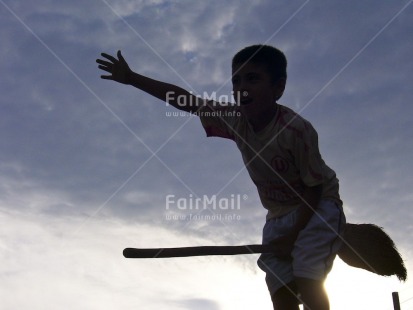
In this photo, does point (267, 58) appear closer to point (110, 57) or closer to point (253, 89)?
point (253, 89)

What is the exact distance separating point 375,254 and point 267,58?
182 centimetres

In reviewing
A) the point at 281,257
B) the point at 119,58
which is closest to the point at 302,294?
the point at 281,257

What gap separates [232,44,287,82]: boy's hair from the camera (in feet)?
13.2

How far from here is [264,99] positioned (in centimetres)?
387

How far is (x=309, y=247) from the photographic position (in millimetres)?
3436

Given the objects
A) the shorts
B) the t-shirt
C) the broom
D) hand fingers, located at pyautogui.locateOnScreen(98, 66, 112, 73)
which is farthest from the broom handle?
hand fingers, located at pyautogui.locateOnScreen(98, 66, 112, 73)

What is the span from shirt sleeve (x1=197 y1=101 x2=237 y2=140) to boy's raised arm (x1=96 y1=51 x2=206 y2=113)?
3.1 inches

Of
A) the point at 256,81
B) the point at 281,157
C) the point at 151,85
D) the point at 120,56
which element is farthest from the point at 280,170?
the point at 120,56

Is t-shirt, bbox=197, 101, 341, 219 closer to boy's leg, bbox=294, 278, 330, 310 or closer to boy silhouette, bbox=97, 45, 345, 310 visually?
boy silhouette, bbox=97, 45, 345, 310

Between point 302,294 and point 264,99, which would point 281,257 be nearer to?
point 302,294

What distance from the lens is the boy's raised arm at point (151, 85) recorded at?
4.20 m

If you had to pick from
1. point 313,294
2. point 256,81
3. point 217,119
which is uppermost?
point 256,81

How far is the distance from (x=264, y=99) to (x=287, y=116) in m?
0.25

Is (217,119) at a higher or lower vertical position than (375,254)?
higher
